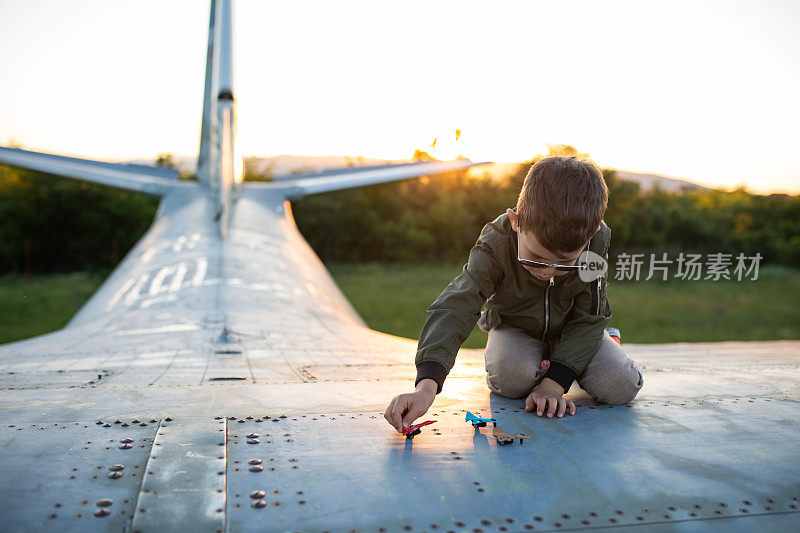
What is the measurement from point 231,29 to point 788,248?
84.1 feet

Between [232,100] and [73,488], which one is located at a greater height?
[232,100]

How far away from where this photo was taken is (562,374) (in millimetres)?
3127

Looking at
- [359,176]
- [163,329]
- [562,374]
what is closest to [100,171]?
[359,176]

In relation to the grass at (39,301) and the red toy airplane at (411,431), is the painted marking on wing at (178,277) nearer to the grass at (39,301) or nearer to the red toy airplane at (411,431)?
the grass at (39,301)

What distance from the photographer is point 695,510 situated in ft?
6.72

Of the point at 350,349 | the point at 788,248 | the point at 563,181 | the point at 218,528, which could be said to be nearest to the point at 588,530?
the point at 218,528

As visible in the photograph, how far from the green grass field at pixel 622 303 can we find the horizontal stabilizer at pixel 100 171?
400 centimetres

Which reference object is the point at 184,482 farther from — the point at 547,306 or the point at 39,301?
the point at 39,301

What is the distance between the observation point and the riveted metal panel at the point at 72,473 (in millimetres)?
1902

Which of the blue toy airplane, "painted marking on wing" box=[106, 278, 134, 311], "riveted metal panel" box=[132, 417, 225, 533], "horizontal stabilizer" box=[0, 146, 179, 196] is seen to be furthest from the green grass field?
"riveted metal panel" box=[132, 417, 225, 533]

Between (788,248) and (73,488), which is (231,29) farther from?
(788,248)

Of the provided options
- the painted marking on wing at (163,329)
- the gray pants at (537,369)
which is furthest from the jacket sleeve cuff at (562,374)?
the painted marking on wing at (163,329)

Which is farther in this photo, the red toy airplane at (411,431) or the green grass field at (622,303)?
the green grass field at (622,303)

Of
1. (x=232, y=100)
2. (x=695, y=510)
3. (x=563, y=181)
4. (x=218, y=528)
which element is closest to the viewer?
(x=218, y=528)
